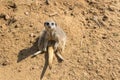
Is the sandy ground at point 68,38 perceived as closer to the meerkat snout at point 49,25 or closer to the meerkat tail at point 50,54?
the meerkat tail at point 50,54

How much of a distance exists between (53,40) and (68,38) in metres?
0.23

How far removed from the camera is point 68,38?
4973 mm

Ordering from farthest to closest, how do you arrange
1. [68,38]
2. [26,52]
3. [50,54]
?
[68,38] < [26,52] < [50,54]

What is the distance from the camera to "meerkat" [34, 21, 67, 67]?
15.6 ft

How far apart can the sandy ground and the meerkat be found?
94mm

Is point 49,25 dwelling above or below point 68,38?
above

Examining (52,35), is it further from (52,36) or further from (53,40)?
(53,40)

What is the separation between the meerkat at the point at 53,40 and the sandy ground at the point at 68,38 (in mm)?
94

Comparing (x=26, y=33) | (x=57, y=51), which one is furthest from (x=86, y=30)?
(x=26, y=33)

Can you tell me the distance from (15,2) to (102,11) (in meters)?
1.46

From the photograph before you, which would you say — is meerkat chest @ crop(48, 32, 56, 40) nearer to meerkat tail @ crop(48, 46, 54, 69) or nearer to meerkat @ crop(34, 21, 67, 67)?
meerkat @ crop(34, 21, 67, 67)

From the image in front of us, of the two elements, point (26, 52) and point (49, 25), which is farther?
point (26, 52)

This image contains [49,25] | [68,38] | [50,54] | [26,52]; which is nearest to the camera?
[49,25]

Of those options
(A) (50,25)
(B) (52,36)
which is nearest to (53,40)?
(B) (52,36)
